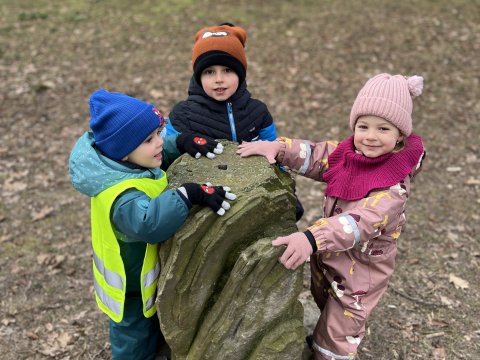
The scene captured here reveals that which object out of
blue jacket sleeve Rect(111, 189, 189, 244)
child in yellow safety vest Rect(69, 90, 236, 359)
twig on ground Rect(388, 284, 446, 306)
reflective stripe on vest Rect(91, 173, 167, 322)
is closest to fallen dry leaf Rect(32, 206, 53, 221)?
child in yellow safety vest Rect(69, 90, 236, 359)

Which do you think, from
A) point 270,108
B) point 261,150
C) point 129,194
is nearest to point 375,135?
point 261,150

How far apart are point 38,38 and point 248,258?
10.3 meters

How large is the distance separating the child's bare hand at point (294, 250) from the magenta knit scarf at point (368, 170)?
55cm

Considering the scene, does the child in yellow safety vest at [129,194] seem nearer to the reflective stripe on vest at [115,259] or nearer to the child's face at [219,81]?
the reflective stripe on vest at [115,259]

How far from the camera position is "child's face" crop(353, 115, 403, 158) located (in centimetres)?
324

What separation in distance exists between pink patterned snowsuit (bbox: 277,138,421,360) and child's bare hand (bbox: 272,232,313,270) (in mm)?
87

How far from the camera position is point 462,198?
6965mm

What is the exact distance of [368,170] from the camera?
3373mm

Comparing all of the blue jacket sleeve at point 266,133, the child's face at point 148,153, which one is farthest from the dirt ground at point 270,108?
the child's face at point 148,153

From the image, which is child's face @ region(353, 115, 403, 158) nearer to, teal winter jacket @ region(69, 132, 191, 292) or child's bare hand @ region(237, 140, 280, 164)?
child's bare hand @ region(237, 140, 280, 164)

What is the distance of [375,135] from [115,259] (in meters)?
1.89

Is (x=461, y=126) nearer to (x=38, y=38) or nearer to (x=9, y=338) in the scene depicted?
(x=9, y=338)

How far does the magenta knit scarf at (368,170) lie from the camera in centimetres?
328

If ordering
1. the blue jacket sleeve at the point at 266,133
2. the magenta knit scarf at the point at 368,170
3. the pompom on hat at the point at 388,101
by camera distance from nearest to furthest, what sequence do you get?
the pompom on hat at the point at 388,101 → the magenta knit scarf at the point at 368,170 → the blue jacket sleeve at the point at 266,133
